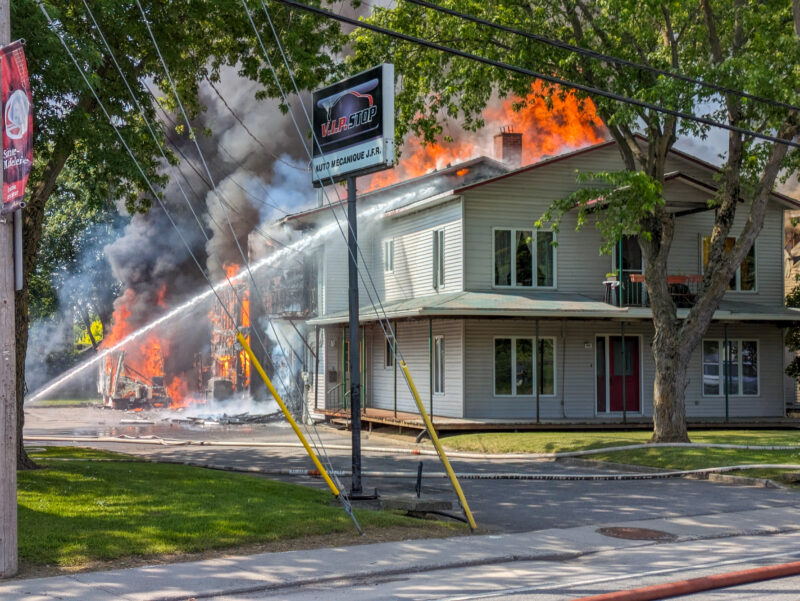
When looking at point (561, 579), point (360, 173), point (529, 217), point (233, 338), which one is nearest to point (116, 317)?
point (233, 338)

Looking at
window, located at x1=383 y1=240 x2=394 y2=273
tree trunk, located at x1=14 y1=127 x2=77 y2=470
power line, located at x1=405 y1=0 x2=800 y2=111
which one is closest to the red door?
window, located at x1=383 y1=240 x2=394 y2=273

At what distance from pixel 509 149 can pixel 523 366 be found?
35.6ft

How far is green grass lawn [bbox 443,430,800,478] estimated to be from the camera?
20172mm

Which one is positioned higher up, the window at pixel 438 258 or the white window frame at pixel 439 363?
the window at pixel 438 258

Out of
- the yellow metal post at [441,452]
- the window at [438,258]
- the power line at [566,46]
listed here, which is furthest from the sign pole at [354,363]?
the window at [438,258]

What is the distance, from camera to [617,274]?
30.5m

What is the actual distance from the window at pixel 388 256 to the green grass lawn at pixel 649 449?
9248 mm

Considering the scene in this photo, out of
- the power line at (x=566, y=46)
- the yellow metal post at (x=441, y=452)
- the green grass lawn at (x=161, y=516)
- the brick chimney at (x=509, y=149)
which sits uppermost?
the brick chimney at (x=509, y=149)

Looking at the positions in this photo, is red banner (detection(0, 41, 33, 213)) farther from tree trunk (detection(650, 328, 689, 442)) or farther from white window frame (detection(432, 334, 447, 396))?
white window frame (detection(432, 334, 447, 396))

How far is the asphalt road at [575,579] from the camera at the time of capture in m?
8.91

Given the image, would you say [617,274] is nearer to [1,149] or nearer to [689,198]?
[689,198]

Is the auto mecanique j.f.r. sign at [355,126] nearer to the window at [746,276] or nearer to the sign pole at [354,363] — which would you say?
the sign pole at [354,363]

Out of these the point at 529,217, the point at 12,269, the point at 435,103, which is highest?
the point at 435,103

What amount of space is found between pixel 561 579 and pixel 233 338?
3929 cm
